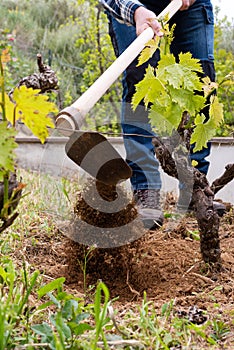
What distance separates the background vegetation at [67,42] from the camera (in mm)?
5371

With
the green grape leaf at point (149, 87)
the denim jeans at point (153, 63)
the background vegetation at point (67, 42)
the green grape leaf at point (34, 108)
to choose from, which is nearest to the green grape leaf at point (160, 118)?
the green grape leaf at point (149, 87)

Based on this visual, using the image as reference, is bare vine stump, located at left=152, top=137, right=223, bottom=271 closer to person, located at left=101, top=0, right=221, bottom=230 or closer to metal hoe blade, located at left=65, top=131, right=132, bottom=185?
metal hoe blade, located at left=65, top=131, right=132, bottom=185

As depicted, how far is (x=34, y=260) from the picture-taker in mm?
1826

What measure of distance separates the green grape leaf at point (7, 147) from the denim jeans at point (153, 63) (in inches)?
60.8

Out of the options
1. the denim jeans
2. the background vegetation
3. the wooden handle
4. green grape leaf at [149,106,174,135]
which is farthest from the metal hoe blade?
the background vegetation

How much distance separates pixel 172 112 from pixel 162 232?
0.87 m

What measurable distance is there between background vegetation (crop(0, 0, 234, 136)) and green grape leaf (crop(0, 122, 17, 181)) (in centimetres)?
375


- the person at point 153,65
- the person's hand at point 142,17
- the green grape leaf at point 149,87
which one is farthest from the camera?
the person at point 153,65

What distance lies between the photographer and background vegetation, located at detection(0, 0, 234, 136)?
17.6ft

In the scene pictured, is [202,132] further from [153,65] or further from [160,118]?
[153,65]

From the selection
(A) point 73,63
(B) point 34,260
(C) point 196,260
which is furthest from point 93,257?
(A) point 73,63

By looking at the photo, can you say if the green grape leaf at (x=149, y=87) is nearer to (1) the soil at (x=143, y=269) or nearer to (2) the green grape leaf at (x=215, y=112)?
(2) the green grape leaf at (x=215, y=112)

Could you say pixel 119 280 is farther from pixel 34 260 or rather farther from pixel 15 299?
pixel 15 299

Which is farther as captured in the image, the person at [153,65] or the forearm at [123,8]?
the person at [153,65]
